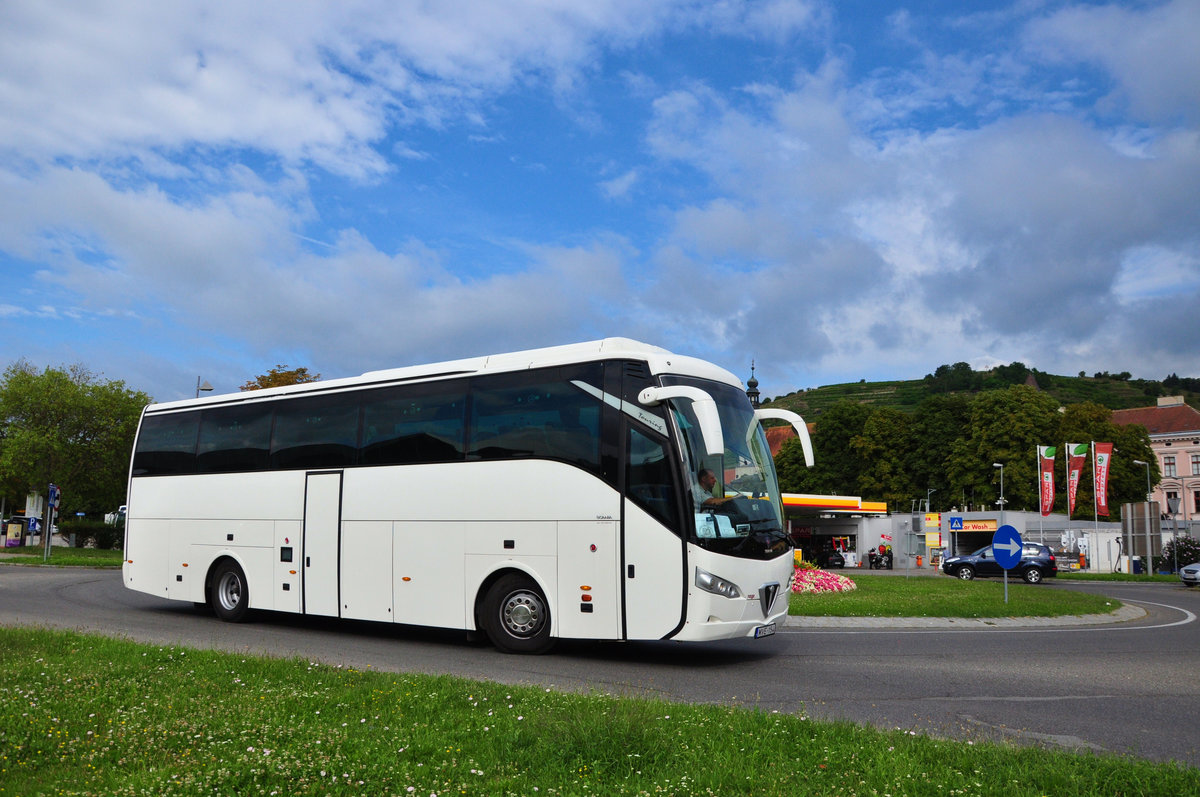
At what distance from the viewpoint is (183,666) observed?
892cm

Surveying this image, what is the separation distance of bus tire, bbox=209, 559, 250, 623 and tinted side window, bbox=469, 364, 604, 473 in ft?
18.5

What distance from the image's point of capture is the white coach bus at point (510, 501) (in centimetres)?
1037

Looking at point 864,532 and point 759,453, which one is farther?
point 864,532

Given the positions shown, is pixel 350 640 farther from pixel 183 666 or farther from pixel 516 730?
pixel 516 730

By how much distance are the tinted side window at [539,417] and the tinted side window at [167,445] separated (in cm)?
657

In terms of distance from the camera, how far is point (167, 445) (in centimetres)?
1630

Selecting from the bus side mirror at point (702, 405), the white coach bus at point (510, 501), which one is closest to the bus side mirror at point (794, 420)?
the white coach bus at point (510, 501)

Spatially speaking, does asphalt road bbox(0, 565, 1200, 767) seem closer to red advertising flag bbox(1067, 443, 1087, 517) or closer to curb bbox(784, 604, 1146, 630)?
curb bbox(784, 604, 1146, 630)

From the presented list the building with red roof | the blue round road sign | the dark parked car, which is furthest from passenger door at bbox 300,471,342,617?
the building with red roof

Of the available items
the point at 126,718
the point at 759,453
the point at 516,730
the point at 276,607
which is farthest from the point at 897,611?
the point at 126,718

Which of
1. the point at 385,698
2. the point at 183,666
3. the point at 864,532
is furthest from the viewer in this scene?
the point at 864,532

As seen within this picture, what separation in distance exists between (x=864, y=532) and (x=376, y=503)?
51.2m

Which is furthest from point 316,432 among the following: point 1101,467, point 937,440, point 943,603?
point 937,440

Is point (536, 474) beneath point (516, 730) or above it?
above
